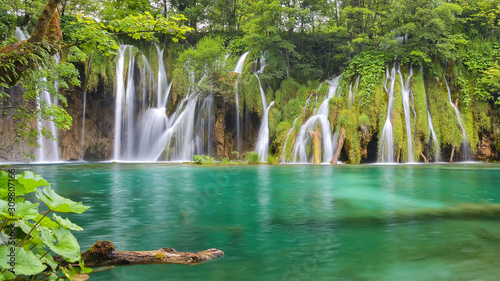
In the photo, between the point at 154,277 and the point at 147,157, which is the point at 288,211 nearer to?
the point at 154,277

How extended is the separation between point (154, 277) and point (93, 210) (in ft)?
12.1

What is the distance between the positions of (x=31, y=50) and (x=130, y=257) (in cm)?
308

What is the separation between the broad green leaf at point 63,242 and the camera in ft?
6.77

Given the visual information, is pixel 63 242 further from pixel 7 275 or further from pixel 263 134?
pixel 263 134

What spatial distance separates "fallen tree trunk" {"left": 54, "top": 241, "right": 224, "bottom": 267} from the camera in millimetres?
2760

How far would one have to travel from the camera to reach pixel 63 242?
2178mm

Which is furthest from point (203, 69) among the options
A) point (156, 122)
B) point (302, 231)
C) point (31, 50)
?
point (302, 231)

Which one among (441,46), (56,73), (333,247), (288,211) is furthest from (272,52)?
(333,247)

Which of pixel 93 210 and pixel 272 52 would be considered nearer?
pixel 93 210

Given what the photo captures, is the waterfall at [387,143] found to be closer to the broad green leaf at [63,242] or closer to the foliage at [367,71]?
the foliage at [367,71]

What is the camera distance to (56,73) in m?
8.76

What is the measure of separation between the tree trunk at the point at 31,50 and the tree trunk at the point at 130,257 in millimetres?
2702

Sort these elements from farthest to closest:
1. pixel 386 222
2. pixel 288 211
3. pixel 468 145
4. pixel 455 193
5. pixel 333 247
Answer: pixel 468 145
pixel 455 193
pixel 288 211
pixel 386 222
pixel 333 247

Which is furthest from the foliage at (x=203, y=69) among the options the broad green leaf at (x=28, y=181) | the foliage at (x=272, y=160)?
the broad green leaf at (x=28, y=181)
